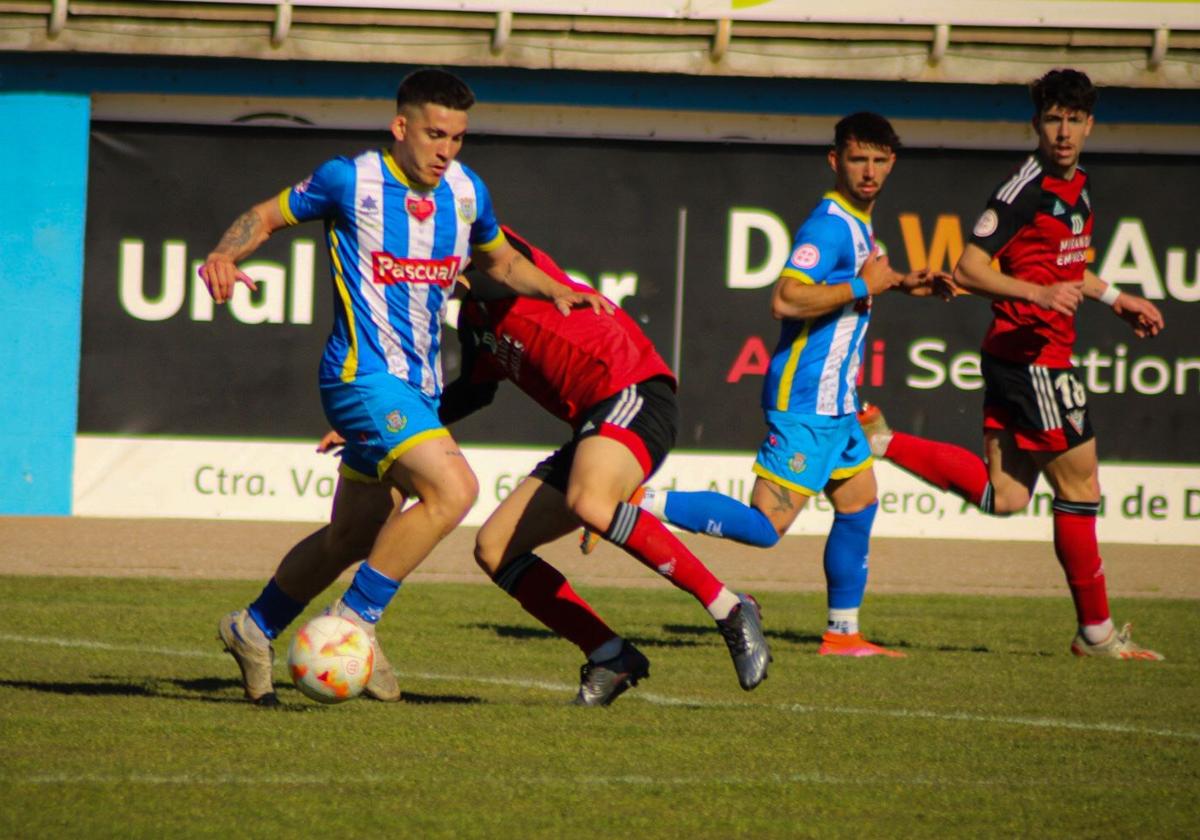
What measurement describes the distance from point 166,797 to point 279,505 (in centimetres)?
870

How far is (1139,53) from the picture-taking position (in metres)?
13.2

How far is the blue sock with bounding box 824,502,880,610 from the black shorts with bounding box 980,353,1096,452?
0.73m

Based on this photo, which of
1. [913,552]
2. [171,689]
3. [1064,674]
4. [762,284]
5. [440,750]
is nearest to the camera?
[440,750]

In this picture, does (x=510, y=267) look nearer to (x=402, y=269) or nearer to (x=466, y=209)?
(x=466, y=209)

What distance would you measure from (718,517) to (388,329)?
1705 millimetres

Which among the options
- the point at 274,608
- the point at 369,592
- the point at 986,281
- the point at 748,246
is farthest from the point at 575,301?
the point at 748,246

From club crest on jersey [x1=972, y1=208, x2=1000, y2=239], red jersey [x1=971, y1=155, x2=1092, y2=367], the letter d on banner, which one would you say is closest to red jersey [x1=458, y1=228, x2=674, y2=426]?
club crest on jersey [x1=972, y1=208, x2=1000, y2=239]

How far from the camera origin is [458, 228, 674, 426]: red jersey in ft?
20.8

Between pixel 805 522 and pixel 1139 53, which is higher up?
pixel 1139 53

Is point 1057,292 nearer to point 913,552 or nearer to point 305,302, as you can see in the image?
point 913,552

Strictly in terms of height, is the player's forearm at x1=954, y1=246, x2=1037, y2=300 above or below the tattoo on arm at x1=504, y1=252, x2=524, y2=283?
above

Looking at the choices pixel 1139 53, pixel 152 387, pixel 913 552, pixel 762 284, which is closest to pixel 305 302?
pixel 152 387

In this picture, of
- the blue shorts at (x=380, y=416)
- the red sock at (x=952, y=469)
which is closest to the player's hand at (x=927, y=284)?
the red sock at (x=952, y=469)

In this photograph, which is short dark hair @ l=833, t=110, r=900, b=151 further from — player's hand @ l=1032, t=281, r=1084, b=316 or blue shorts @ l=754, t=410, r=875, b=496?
blue shorts @ l=754, t=410, r=875, b=496
